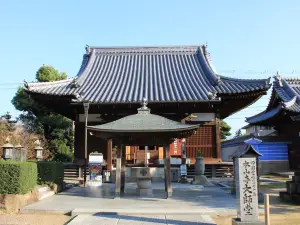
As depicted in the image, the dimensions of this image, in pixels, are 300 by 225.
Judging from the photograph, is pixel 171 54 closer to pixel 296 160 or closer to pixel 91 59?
pixel 91 59

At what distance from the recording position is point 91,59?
22.4 m

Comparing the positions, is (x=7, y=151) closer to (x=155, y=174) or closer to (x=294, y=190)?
(x=155, y=174)

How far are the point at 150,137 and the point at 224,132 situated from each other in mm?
38839

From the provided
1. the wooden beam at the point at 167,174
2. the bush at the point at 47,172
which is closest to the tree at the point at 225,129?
the wooden beam at the point at 167,174

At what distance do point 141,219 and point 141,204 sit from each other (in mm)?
2042

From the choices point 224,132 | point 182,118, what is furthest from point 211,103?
point 224,132

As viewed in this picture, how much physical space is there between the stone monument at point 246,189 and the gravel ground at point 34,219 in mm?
4583

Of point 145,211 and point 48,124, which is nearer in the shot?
point 145,211

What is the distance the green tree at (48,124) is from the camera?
86.7 ft

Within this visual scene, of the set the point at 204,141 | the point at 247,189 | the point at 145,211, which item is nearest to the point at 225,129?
the point at 204,141

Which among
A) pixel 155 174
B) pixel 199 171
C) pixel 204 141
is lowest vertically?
pixel 155 174

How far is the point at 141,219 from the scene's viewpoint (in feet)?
27.1

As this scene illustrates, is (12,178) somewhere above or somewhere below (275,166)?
above

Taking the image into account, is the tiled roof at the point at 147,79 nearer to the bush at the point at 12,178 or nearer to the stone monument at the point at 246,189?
the bush at the point at 12,178
